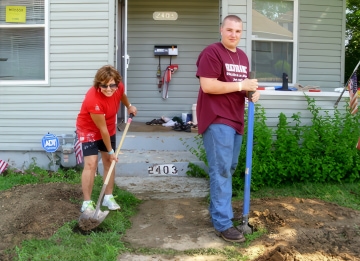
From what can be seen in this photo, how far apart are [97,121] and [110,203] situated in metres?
0.99

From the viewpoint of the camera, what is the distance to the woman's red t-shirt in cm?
435

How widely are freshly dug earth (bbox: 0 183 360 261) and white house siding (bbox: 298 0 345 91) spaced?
363 centimetres

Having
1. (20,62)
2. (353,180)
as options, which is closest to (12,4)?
(20,62)

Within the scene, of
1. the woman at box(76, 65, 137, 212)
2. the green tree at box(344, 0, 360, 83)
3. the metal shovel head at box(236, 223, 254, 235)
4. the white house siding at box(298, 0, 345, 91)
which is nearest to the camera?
the metal shovel head at box(236, 223, 254, 235)

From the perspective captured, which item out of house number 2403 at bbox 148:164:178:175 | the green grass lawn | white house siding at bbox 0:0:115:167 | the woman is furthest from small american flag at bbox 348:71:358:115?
white house siding at bbox 0:0:115:167

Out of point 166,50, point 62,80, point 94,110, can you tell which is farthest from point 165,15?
point 94,110

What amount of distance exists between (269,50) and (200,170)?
2.75 meters

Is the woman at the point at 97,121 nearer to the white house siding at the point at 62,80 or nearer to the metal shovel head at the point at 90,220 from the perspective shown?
the metal shovel head at the point at 90,220

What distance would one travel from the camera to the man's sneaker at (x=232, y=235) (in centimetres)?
398

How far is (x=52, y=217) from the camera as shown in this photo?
14.7ft

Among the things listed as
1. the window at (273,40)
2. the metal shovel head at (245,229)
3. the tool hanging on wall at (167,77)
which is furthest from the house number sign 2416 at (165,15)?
the metal shovel head at (245,229)

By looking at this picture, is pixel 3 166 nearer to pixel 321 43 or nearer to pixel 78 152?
pixel 78 152

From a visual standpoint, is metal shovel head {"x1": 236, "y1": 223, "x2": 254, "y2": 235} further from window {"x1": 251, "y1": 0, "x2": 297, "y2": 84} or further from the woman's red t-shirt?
window {"x1": 251, "y1": 0, "x2": 297, "y2": 84}

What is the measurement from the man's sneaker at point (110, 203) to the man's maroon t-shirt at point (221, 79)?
1.36m
